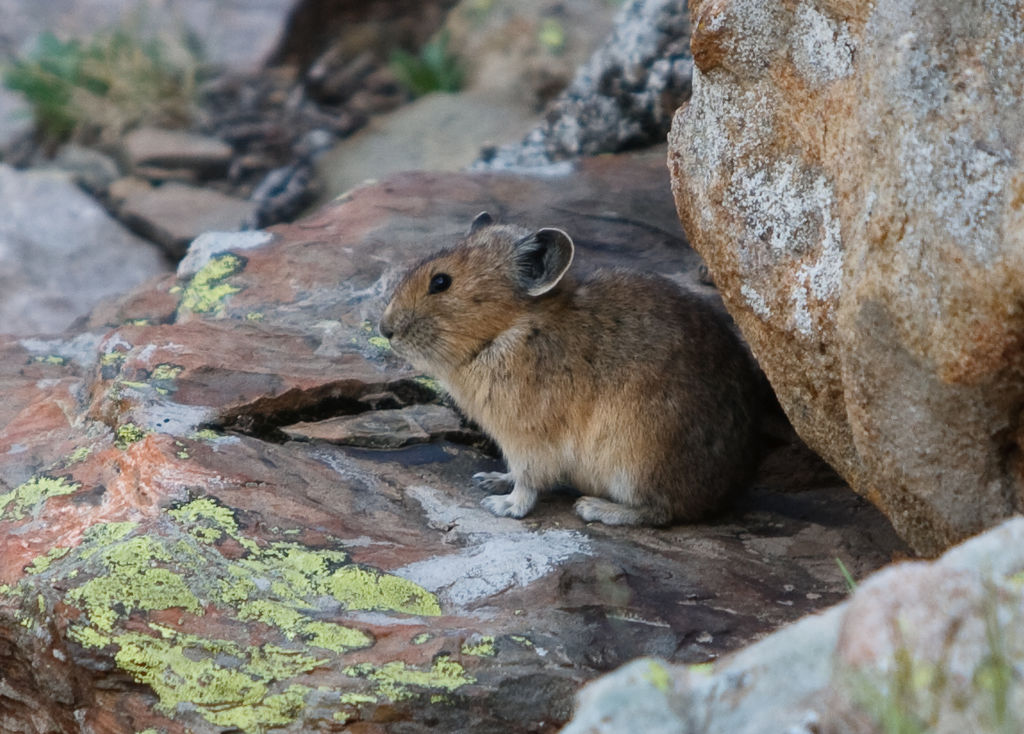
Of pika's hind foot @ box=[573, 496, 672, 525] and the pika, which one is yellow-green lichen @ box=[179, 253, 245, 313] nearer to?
the pika

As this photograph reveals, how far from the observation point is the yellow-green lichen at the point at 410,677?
13.6 ft

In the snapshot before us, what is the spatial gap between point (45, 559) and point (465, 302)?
236 centimetres

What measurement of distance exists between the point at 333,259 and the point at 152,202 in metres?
5.27

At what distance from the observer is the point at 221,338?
6.36 m

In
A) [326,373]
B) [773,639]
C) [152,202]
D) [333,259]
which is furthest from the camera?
[152,202]

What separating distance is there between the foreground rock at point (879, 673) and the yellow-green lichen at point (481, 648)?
5.47 ft

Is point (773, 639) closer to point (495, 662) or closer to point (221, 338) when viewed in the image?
point (495, 662)

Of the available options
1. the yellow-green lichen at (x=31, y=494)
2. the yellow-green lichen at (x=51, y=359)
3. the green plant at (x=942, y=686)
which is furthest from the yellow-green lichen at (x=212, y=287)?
the green plant at (x=942, y=686)

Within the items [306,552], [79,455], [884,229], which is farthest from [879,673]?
[79,455]

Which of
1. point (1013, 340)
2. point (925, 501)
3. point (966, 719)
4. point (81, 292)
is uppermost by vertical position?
point (1013, 340)

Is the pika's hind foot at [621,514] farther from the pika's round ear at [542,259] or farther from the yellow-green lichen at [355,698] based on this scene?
the yellow-green lichen at [355,698]

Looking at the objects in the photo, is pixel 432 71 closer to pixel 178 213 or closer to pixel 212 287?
pixel 178 213

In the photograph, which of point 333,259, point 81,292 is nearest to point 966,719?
point 333,259

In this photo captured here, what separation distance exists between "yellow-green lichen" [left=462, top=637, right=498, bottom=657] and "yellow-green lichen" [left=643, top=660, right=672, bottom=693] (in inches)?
69.7
